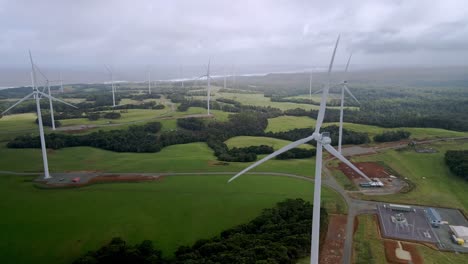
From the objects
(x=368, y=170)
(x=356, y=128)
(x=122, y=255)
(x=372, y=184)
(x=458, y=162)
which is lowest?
(x=122, y=255)

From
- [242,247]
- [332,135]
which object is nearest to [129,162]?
[242,247]

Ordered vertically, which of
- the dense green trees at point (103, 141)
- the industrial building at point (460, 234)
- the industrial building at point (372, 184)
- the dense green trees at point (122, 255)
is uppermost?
the dense green trees at point (103, 141)

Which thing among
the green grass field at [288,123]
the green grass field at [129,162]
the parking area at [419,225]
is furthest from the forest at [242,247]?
the green grass field at [288,123]

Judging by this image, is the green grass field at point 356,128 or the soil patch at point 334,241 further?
the green grass field at point 356,128

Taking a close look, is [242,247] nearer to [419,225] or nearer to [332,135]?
[419,225]

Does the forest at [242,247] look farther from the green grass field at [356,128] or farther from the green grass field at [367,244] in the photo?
the green grass field at [356,128]

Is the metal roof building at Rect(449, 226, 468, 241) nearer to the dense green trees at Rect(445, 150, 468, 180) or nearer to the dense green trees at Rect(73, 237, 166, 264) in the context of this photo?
the dense green trees at Rect(445, 150, 468, 180)

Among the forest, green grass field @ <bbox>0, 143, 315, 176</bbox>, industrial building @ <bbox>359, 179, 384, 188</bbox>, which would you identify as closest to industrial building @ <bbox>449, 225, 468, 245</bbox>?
industrial building @ <bbox>359, 179, 384, 188</bbox>

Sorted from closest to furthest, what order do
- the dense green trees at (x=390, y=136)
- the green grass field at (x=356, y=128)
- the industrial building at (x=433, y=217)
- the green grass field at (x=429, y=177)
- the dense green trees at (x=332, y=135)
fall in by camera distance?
the industrial building at (x=433, y=217) → the green grass field at (x=429, y=177) → the dense green trees at (x=332, y=135) → the dense green trees at (x=390, y=136) → the green grass field at (x=356, y=128)
